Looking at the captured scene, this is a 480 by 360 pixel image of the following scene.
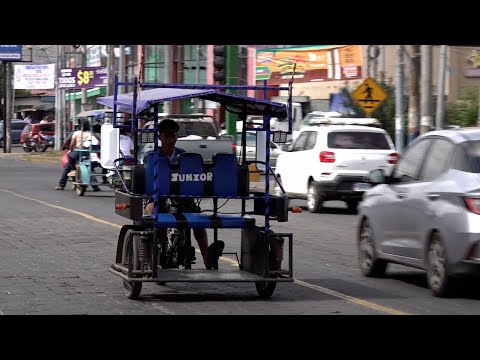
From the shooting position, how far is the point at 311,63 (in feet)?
176

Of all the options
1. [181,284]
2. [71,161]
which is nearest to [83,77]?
[71,161]

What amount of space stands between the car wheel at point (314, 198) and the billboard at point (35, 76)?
6912cm

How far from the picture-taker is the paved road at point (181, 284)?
11.3 meters

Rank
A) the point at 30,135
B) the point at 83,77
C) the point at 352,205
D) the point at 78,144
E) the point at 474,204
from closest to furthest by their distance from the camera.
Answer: the point at 474,204
the point at 352,205
the point at 78,144
the point at 83,77
the point at 30,135

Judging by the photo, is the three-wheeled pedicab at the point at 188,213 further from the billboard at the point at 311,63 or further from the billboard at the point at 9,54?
the billboard at the point at 9,54

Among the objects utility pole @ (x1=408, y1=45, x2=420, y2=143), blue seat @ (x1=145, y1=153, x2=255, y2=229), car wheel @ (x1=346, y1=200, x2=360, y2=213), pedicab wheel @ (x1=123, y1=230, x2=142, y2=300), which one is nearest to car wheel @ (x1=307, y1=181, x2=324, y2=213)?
car wheel @ (x1=346, y1=200, x2=360, y2=213)

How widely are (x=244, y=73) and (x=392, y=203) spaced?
4722 centimetres

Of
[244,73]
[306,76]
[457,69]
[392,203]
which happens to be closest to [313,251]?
[392,203]

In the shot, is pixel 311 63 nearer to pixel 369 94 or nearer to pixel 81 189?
pixel 369 94

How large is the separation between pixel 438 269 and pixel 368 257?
85.2 inches

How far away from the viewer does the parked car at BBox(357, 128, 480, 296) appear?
11.5m
